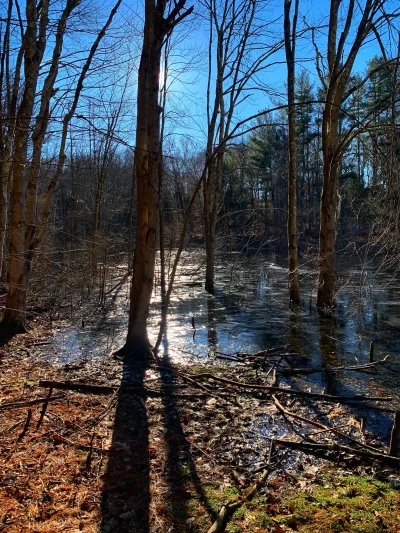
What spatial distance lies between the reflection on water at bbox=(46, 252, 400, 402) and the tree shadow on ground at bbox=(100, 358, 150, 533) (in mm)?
2724

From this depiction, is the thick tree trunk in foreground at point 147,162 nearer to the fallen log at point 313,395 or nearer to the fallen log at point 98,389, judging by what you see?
the fallen log at point 98,389

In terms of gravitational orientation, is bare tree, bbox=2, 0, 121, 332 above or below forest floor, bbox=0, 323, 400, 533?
above

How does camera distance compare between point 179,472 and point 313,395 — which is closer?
point 179,472

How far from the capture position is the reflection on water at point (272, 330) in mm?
7266

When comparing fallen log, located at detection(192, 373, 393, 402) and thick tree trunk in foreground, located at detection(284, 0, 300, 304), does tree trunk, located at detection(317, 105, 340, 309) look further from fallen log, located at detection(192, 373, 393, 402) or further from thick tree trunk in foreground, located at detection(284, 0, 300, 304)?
fallen log, located at detection(192, 373, 393, 402)

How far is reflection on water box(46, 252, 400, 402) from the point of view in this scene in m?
7.27

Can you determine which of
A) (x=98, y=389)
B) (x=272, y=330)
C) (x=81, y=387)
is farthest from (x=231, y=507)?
(x=272, y=330)

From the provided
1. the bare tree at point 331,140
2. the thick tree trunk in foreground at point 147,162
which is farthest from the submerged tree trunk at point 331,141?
the thick tree trunk in foreground at point 147,162

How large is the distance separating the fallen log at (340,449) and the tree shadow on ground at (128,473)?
135cm

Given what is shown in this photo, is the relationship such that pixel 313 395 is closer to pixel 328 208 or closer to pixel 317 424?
pixel 317 424

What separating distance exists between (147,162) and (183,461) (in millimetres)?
4587

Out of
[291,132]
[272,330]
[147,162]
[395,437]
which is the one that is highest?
[291,132]

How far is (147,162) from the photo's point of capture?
6.58 m

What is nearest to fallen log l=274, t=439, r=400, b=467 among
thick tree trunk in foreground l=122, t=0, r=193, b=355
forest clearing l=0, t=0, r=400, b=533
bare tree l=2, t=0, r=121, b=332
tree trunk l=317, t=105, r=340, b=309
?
forest clearing l=0, t=0, r=400, b=533
